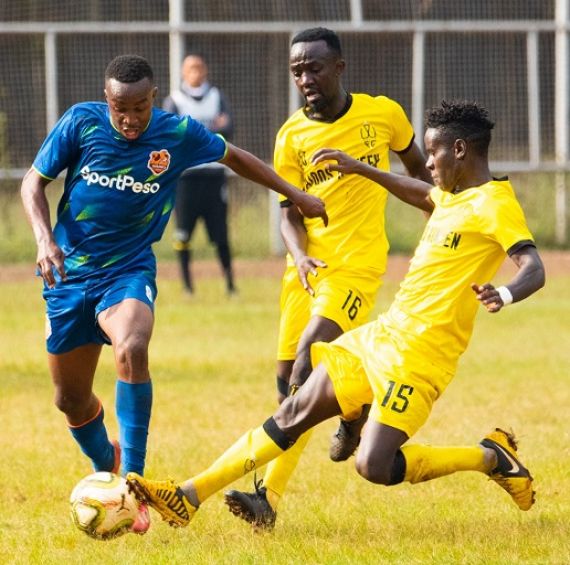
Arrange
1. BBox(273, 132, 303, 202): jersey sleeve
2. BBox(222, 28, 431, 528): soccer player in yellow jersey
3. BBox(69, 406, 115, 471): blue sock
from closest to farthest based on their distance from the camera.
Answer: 1. BBox(69, 406, 115, 471): blue sock
2. BBox(222, 28, 431, 528): soccer player in yellow jersey
3. BBox(273, 132, 303, 202): jersey sleeve

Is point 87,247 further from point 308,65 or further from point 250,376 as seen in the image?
point 250,376

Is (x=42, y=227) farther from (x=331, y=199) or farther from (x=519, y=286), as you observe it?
(x=519, y=286)

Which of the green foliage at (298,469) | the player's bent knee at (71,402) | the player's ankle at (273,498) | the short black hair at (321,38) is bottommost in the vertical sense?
the green foliage at (298,469)

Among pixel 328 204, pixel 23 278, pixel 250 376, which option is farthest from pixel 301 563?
pixel 23 278

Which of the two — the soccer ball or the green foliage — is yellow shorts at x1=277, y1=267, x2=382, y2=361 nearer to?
the green foliage

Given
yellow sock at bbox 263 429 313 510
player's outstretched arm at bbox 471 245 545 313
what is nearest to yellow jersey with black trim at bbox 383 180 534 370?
player's outstretched arm at bbox 471 245 545 313

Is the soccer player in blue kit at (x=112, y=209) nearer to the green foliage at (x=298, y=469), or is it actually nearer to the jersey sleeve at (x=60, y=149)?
the jersey sleeve at (x=60, y=149)

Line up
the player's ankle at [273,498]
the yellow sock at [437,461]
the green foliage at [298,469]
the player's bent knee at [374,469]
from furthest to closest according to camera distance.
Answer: the player's ankle at [273,498] → the yellow sock at [437,461] → the green foliage at [298,469] → the player's bent knee at [374,469]

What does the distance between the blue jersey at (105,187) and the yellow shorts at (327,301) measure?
92 centimetres

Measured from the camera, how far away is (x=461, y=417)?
965 cm

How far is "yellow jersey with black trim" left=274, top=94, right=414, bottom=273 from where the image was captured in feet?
24.2

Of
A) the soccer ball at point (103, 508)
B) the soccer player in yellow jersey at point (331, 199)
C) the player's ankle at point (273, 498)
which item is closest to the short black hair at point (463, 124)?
the soccer player in yellow jersey at point (331, 199)

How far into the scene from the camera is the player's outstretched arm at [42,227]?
630 cm

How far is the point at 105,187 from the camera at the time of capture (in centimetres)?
Result: 662
